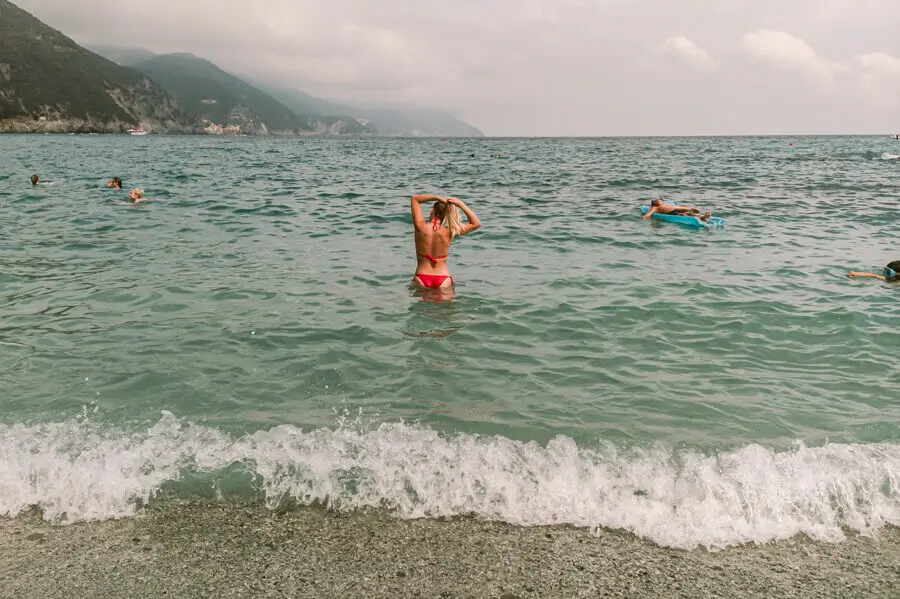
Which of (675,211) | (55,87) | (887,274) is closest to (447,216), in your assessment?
(887,274)

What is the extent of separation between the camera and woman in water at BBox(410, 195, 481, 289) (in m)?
9.23

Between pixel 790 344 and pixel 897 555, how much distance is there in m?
4.26

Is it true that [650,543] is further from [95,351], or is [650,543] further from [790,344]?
[95,351]

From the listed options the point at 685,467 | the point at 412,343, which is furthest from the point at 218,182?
the point at 685,467

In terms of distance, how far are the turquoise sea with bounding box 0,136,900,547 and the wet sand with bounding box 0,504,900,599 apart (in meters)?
0.19

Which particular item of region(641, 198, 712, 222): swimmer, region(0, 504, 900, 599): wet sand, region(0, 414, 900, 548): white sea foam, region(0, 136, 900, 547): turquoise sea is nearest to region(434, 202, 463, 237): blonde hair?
region(0, 136, 900, 547): turquoise sea

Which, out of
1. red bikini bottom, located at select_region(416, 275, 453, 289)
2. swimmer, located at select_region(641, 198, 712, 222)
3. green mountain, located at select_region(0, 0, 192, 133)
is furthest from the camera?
green mountain, located at select_region(0, 0, 192, 133)

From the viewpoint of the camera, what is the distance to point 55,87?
6147 inches

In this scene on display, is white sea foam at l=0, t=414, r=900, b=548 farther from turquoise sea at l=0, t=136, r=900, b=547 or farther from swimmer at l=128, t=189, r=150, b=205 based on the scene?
swimmer at l=128, t=189, r=150, b=205

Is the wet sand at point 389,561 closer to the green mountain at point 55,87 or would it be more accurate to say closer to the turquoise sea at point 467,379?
the turquoise sea at point 467,379

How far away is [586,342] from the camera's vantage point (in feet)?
25.0

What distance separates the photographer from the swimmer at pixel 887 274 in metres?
10.6

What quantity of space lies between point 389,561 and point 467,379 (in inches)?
117

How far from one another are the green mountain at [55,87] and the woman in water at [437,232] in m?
161
